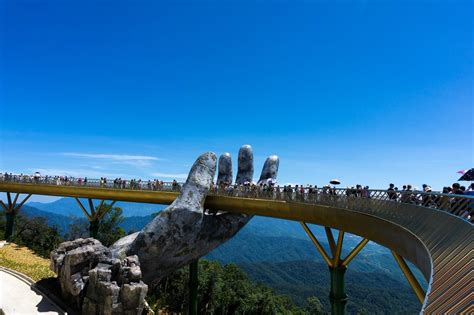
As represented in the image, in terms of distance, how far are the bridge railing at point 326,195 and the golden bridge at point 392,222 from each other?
4 cm

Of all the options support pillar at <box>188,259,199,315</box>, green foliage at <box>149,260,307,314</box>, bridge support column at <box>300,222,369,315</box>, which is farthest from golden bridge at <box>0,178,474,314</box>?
green foliage at <box>149,260,307,314</box>

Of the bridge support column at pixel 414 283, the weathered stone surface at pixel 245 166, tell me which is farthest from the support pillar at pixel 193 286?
the bridge support column at pixel 414 283

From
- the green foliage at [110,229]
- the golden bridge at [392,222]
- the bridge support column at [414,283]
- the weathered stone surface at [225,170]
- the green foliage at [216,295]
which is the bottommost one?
the green foliage at [216,295]

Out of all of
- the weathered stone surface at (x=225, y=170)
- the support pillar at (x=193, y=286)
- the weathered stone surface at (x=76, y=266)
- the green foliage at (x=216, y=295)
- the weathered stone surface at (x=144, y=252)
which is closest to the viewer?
the weathered stone surface at (x=144, y=252)

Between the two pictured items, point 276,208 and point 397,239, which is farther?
point 276,208

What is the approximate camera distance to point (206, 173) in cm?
2438

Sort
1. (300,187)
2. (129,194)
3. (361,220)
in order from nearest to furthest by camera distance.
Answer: (361,220)
(300,187)
(129,194)

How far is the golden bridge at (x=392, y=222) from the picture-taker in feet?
15.2

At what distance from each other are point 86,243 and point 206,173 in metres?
8.56

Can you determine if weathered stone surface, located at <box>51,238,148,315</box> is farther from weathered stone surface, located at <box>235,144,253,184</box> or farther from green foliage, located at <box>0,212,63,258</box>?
green foliage, located at <box>0,212,63,258</box>

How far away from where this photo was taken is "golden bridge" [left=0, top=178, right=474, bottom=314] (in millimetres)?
4629

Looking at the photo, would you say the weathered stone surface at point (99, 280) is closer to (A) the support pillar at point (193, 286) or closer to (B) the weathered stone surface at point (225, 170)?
(A) the support pillar at point (193, 286)

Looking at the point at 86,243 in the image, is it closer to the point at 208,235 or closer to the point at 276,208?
the point at 208,235

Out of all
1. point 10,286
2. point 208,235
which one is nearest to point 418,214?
point 208,235
